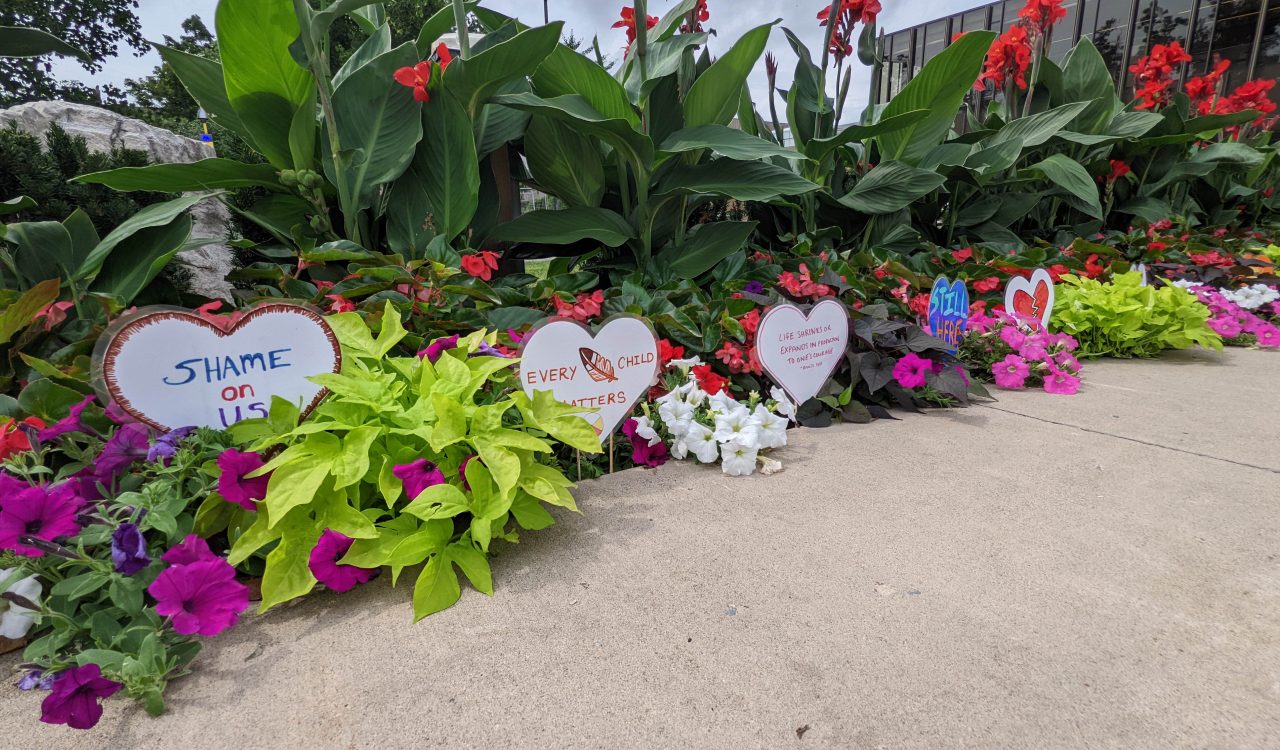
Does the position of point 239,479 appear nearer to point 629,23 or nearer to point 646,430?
point 646,430

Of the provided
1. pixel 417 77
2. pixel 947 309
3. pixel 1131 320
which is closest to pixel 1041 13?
pixel 1131 320

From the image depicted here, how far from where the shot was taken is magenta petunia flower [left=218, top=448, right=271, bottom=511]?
0.92 metres

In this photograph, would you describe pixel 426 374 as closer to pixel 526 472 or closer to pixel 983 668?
pixel 526 472

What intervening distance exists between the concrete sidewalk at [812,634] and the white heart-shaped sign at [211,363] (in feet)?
1.24

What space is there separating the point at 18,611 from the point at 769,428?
1329mm

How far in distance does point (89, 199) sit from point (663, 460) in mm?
1883

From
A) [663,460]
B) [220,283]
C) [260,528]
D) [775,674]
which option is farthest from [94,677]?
[220,283]

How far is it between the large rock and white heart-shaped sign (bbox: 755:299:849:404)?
1.85 meters

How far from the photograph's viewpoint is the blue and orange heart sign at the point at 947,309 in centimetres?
202

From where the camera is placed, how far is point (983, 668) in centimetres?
80

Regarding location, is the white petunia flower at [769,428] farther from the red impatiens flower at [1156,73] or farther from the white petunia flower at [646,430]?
the red impatiens flower at [1156,73]

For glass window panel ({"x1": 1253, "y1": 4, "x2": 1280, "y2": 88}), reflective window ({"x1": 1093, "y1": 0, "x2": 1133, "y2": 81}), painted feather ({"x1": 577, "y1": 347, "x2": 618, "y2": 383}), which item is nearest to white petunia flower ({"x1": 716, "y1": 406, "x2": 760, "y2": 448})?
painted feather ({"x1": 577, "y1": 347, "x2": 618, "y2": 383})

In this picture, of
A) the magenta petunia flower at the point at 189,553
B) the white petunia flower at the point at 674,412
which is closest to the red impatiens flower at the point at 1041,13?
the white petunia flower at the point at 674,412

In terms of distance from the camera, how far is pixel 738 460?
141cm
